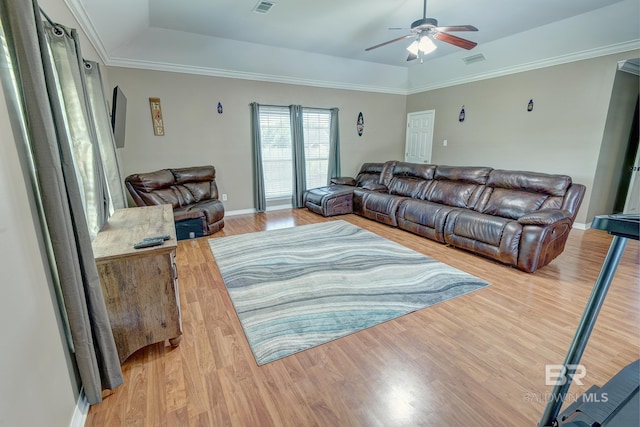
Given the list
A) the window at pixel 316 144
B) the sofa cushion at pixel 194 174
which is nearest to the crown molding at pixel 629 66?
the window at pixel 316 144

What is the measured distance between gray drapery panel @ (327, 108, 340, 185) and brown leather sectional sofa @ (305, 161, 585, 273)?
95 cm

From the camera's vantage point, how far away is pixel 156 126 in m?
4.77

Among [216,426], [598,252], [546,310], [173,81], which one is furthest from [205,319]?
[598,252]

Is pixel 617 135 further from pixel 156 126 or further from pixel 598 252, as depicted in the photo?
pixel 156 126

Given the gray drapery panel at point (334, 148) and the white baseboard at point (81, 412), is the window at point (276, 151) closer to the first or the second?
the gray drapery panel at point (334, 148)

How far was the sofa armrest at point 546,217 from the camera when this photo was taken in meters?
2.98

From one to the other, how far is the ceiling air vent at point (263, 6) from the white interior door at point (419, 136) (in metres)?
4.55

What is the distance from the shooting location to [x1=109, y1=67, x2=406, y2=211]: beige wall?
15.2 feet

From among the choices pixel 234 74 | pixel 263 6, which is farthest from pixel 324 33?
pixel 234 74

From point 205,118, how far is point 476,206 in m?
4.68

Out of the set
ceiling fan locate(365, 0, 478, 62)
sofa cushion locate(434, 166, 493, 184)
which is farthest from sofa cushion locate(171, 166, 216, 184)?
sofa cushion locate(434, 166, 493, 184)

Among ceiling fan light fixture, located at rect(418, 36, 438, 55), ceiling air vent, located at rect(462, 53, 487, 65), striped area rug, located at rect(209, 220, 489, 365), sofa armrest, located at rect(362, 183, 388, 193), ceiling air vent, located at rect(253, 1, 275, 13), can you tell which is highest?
ceiling air vent, located at rect(253, 1, 275, 13)

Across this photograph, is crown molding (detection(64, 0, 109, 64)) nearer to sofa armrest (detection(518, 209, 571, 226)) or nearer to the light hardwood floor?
the light hardwood floor

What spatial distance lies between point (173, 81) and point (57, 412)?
4.91 m
